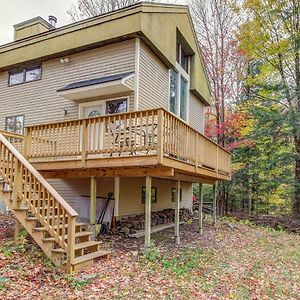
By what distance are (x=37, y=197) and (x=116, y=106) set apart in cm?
459

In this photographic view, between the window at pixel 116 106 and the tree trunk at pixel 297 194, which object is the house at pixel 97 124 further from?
the tree trunk at pixel 297 194

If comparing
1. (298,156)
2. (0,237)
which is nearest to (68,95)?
(0,237)

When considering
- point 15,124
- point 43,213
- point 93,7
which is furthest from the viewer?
point 93,7

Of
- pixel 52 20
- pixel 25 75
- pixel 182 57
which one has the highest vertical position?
pixel 52 20

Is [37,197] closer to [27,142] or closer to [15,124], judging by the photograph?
[27,142]

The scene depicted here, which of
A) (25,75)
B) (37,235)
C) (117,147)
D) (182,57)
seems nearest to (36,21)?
(25,75)

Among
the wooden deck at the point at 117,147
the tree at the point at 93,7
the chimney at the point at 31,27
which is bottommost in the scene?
the wooden deck at the point at 117,147

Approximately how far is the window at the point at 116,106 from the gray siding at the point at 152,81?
539mm

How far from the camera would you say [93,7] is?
21.8m

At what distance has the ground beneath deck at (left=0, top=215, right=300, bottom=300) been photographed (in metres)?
5.16

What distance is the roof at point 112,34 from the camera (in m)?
9.84

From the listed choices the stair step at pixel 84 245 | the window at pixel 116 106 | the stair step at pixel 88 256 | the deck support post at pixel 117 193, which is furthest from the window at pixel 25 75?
the stair step at pixel 88 256

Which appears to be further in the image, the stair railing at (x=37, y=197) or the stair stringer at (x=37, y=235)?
the stair stringer at (x=37, y=235)

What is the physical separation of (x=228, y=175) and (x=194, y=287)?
8.04 meters
